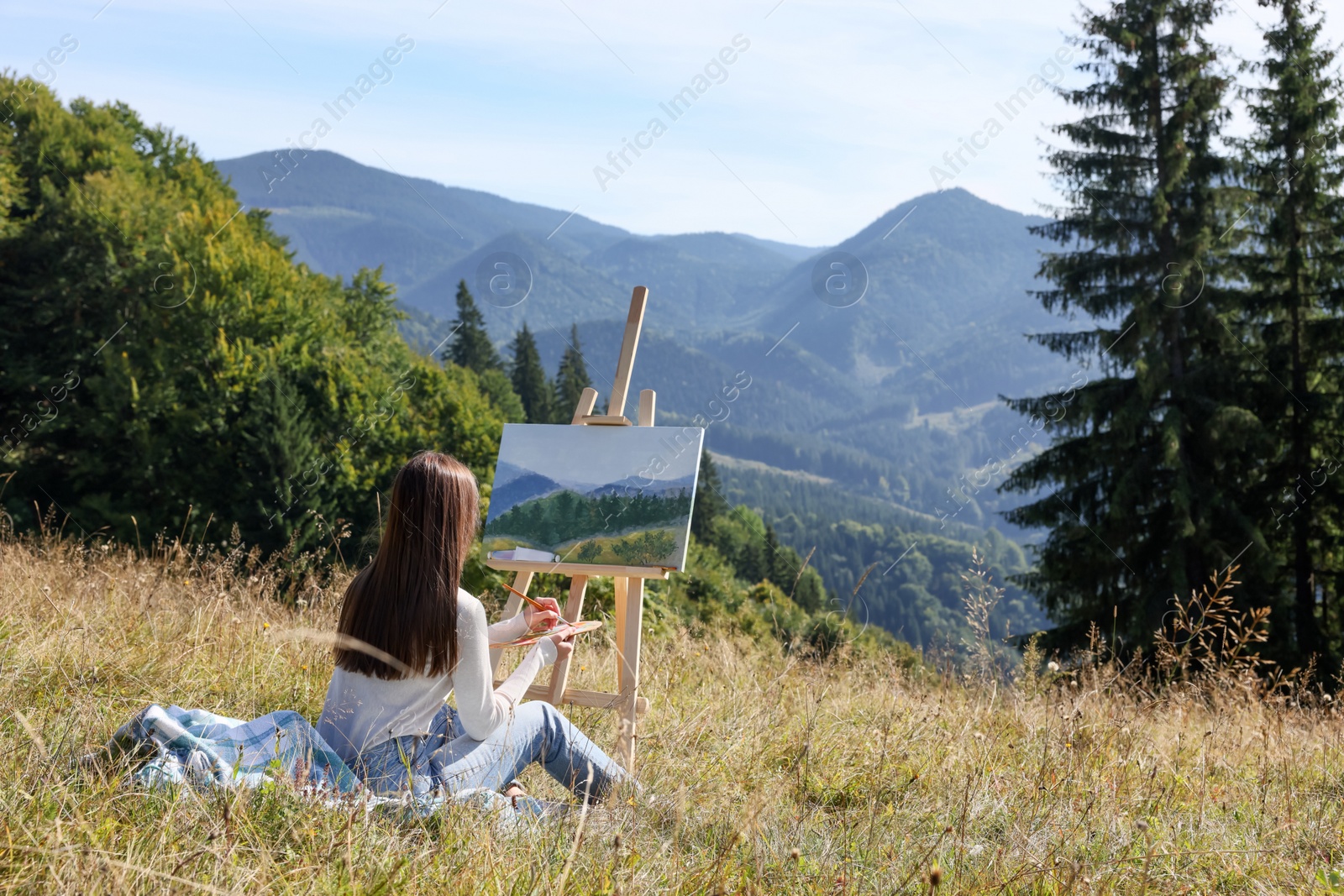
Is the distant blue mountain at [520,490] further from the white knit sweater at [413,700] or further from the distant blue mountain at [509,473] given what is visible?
the white knit sweater at [413,700]

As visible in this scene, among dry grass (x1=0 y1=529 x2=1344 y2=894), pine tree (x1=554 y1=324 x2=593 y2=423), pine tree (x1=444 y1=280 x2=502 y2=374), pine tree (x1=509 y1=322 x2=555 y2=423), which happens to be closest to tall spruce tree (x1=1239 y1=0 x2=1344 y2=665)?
dry grass (x1=0 y1=529 x2=1344 y2=894)

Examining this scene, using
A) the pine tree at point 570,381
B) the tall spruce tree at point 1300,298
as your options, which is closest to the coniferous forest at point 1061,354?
the tall spruce tree at point 1300,298

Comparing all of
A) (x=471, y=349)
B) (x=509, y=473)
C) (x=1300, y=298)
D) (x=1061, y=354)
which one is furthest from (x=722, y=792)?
(x=471, y=349)

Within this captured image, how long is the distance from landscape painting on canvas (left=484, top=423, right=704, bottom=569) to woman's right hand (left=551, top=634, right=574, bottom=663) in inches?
20.4

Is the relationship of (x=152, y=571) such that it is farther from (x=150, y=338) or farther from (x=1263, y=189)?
(x=150, y=338)

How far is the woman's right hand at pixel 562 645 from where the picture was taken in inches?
124

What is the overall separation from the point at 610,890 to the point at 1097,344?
50.6ft

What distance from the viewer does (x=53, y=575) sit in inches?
206

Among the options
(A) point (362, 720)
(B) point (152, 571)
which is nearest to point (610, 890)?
(A) point (362, 720)

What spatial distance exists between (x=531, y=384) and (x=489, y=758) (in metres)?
47.0

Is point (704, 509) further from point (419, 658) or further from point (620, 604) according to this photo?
point (419, 658)

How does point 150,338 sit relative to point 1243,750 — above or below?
above

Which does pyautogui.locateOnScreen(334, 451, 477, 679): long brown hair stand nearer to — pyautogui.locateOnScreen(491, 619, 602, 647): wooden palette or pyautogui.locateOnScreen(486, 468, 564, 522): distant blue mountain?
pyautogui.locateOnScreen(491, 619, 602, 647): wooden palette

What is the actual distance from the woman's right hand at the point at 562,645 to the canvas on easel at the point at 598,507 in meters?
0.14
